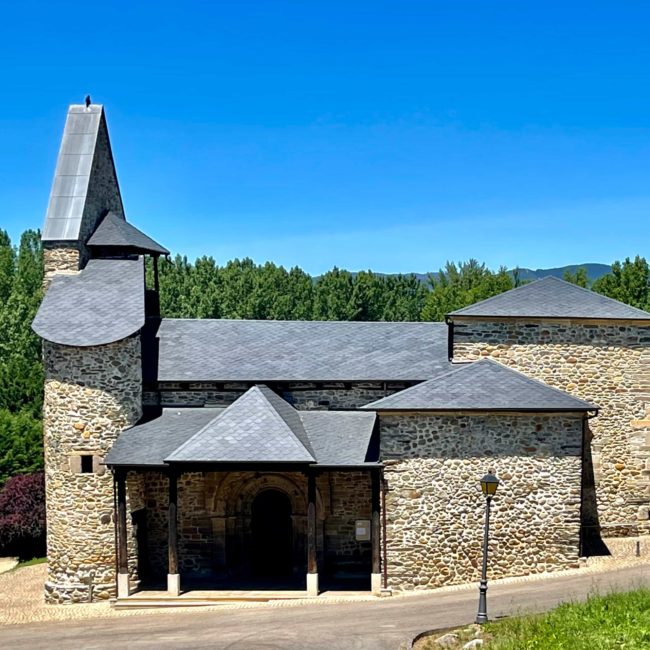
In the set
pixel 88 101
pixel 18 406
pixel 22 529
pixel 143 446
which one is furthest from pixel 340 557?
pixel 18 406

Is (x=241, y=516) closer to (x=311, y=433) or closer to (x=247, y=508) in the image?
(x=247, y=508)

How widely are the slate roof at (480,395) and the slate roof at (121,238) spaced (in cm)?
893

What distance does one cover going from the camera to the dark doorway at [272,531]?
21.1 m

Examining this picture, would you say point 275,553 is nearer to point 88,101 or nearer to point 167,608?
point 167,608

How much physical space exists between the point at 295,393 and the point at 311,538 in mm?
4510

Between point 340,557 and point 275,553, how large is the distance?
1.82 m

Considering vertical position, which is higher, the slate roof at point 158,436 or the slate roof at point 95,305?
the slate roof at point 95,305

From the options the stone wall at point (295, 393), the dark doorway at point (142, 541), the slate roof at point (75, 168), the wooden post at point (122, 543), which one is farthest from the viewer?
the slate roof at point (75, 168)

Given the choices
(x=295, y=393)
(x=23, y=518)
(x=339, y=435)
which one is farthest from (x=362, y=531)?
(x=23, y=518)

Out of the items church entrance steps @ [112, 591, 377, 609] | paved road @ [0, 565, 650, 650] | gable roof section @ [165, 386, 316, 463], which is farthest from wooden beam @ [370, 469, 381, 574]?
gable roof section @ [165, 386, 316, 463]

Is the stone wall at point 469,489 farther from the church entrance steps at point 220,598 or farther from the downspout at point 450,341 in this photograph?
the downspout at point 450,341

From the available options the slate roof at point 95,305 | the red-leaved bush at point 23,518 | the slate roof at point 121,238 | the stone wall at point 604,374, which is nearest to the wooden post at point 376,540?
the stone wall at point 604,374

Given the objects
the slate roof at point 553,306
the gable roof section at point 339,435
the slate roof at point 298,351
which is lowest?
the gable roof section at point 339,435

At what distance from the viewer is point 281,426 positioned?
19297mm
